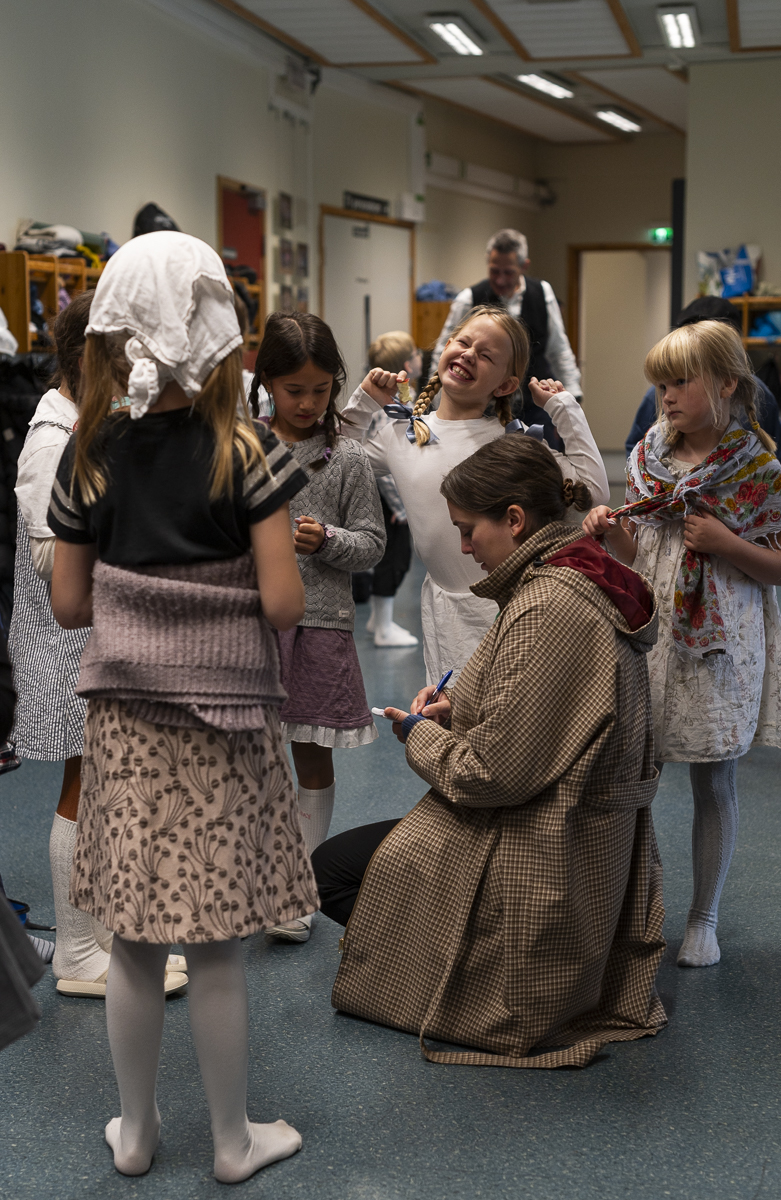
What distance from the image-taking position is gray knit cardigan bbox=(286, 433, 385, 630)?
2.49 metres

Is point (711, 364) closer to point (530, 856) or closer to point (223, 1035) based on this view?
point (530, 856)

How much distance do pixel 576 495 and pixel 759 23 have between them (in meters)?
6.72

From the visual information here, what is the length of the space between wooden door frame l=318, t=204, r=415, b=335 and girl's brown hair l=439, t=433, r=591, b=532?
7.72 metres

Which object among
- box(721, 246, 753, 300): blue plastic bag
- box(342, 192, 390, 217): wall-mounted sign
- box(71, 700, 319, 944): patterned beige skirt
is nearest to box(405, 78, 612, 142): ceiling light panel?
box(342, 192, 390, 217): wall-mounted sign

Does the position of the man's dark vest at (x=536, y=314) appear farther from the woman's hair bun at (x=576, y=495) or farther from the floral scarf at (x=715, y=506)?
the woman's hair bun at (x=576, y=495)

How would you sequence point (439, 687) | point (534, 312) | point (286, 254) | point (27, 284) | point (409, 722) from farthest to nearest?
point (286, 254)
point (534, 312)
point (27, 284)
point (439, 687)
point (409, 722)

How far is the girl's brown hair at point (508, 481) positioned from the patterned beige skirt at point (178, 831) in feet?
2.03

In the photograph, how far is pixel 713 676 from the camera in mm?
2359

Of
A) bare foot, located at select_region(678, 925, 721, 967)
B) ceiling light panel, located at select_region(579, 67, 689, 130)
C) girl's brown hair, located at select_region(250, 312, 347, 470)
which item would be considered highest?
ceiling light panel, located at select_region(579, 67, 689, 130)

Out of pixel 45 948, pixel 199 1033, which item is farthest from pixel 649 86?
pixel 199 1033

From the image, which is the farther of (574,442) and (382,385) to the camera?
(382,385)

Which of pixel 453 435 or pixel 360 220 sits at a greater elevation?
pixel 360 220

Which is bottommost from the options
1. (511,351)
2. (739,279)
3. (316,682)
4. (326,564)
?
(316,682)

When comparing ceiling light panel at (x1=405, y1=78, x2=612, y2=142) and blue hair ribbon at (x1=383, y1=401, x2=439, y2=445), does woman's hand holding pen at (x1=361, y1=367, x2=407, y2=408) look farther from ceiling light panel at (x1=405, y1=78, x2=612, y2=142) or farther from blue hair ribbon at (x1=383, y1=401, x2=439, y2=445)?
ceiling light panel at (x1=405, y1=78, x2=612, y2=142)
